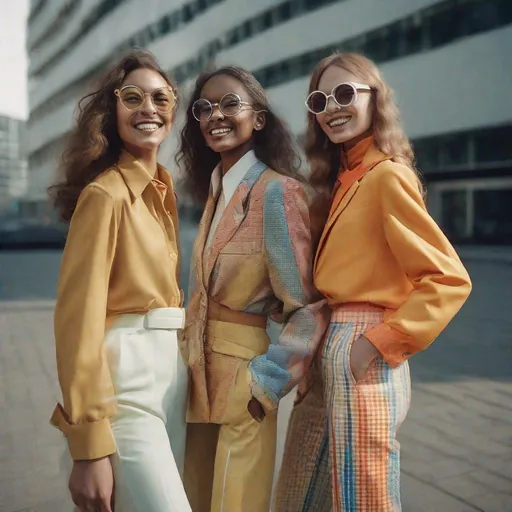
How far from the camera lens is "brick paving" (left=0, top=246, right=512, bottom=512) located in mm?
3344

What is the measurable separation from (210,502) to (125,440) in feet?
1.76

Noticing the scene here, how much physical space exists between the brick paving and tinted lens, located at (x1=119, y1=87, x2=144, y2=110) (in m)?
2.28

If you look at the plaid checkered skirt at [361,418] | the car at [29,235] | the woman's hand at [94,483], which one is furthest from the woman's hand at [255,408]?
the car at [29,235]

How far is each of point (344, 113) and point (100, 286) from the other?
97cm

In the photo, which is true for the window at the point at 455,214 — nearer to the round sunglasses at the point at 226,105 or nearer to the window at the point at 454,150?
the window at the point at 454,150

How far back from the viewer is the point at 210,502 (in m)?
2.14

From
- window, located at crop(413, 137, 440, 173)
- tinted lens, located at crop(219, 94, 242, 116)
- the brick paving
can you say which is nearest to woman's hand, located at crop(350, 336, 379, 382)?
tinted lens, located at crop(219, 94, 242, 116)

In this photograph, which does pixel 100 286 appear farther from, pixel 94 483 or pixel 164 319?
pixel 94 483

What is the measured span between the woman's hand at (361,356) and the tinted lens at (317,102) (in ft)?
2.58

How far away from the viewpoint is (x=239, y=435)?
1942 mm

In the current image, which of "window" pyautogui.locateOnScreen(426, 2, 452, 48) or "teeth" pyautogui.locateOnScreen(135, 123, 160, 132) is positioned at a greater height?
"window" pyautogui.locateOnScreen(426, 2, 452, 48)

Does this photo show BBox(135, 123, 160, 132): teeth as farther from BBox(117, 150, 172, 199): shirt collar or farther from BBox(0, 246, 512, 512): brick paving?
BBox(0, 246, 512, 512): brick paving

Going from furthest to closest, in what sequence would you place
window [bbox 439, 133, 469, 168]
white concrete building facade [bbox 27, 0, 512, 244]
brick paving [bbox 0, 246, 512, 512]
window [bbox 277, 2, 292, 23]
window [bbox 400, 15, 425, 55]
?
window [bbox 277, 2, 292, 23] → window [bbox 400, 15, 425, 55] → window [bbox 439, 133, 469, 168] → white concrete building facade [bbox 27, 0, 512, 244] → brick paving [bbox 0, 246, 512, 512]

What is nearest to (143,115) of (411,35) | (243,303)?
(243,303)
